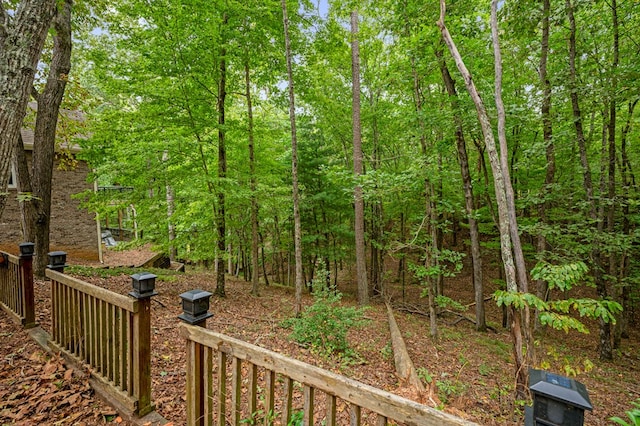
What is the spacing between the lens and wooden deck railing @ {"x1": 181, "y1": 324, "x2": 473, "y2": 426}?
1.31m

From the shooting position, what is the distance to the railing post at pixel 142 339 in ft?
7.89

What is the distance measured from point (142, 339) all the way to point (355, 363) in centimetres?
343

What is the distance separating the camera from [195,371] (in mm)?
2201

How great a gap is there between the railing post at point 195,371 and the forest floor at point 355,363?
58cm

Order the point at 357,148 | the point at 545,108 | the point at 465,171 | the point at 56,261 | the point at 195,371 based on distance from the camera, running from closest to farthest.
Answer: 1. the point at 195,371
2. the point at 56,261
3. the point at 545,108
4. the point at 465,171
5. the point at 357,148

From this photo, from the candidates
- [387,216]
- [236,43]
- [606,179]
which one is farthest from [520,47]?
[387,216]

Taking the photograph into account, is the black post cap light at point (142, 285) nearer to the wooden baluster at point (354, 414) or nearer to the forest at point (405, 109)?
the wooden baluster at point (354, 414)

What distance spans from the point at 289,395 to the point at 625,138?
37.0ft

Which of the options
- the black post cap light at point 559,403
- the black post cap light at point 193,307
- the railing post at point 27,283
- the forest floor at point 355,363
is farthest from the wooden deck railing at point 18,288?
the black post cap light at point 559,403

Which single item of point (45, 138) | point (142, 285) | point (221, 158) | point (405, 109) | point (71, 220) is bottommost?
point (142, 285)

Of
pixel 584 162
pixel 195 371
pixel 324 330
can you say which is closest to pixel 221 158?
pixel 324 330

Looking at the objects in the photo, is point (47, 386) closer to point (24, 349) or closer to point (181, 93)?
point (24, 349)

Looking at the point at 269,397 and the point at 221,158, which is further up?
the point at 221,158

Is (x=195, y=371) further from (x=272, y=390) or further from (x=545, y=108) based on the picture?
(x=545, y=108)
